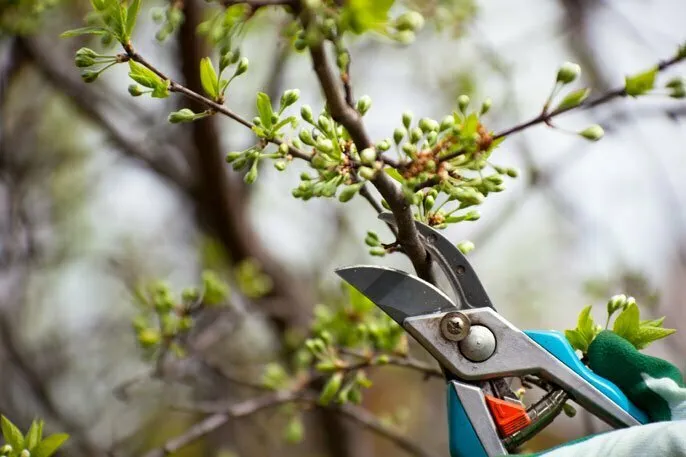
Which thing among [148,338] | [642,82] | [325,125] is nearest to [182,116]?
[325,125]

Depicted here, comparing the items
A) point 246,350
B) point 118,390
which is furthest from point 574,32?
point 118,390

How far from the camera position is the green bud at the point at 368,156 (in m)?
0.75

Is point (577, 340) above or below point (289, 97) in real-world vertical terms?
below

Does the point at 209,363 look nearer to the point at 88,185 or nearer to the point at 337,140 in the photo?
the point at 337,140

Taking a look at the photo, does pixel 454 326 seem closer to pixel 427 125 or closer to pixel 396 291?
pixel 396 291

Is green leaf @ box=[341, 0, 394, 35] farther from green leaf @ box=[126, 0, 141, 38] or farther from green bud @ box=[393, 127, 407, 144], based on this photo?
green leaf @ box=[126, 0, 141, 38]

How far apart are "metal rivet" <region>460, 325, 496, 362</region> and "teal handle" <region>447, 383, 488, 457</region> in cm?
5

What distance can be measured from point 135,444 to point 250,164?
2.90m

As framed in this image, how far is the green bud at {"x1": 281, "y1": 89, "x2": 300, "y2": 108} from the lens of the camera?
0.89 meters

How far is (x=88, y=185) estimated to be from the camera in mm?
3973

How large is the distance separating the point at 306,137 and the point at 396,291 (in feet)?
0.80

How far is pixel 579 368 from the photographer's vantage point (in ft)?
3.01

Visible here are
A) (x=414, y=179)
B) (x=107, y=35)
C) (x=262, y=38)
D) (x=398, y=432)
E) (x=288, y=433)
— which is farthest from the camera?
(x=262, y=38)

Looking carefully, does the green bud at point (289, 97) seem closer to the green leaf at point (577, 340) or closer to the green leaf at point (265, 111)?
the green leaf at point (265, 111)
